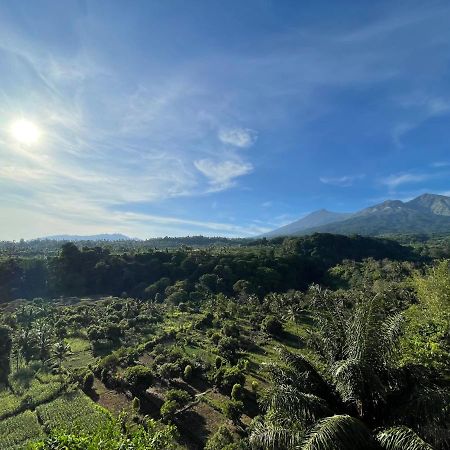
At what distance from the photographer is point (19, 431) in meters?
26.0

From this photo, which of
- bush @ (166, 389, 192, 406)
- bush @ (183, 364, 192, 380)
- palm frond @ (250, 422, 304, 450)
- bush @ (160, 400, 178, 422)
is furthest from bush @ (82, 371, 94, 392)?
palm frond @ (250, 422, 304, 450)

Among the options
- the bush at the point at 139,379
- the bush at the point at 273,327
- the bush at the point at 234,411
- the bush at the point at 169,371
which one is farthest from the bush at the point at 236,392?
the bush at the point at 273,327

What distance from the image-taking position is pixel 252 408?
27.7 meters

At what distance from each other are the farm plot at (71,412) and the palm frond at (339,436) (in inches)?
881

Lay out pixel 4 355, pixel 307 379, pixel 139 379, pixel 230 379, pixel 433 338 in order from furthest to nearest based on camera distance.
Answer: pixel 4 355 < pixel 230 379 < pixel 139 379 < pixel 433 338 < pixel 307 379

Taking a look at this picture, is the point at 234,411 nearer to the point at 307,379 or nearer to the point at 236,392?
the point at 236,392

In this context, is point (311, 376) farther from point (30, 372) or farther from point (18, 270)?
point (18, 270)

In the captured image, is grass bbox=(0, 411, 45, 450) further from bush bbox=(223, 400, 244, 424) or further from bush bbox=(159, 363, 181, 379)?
bush bbox=(223, 400, 244, 424)

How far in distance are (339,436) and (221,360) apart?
3009cm

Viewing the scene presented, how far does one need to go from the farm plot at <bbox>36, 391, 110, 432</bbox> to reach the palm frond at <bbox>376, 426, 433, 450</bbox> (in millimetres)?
22854

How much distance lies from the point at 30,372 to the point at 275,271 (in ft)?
228

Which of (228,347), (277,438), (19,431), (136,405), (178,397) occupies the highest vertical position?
(277,438)

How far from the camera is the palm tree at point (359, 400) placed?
7.57 meters

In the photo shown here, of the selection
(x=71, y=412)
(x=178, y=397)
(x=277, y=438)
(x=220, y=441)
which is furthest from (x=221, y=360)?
(x=277, y=438)
